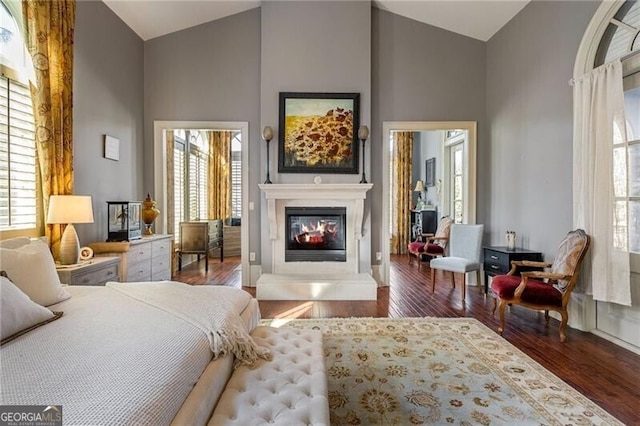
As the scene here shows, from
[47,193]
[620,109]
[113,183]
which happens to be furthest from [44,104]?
[620,109]

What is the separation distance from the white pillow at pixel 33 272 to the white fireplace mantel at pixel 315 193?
108 inches

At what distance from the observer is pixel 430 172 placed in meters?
7.70

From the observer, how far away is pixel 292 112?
15.1 feet

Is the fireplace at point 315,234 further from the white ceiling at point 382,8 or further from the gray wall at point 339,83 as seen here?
the white ceiling at point 382,8

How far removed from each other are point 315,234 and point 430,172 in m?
4.22

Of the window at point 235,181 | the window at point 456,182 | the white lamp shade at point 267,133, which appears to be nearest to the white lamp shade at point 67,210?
the white lamp shade at point 267,133

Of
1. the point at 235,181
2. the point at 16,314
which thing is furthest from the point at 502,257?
the point at 235,181

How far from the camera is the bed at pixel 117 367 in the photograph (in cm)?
98

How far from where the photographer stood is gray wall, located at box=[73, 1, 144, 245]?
11.2 feet

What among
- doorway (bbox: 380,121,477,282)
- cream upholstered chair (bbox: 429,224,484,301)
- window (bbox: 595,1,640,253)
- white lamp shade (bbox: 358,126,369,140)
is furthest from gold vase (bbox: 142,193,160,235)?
window (bbox: 595,1,640,253)

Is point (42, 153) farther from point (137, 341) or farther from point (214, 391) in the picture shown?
point (214, 391)

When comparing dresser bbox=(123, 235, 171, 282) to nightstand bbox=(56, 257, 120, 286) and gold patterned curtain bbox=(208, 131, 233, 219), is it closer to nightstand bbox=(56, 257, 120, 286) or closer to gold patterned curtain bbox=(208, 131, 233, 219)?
nightstand bbox=(56, 257, 120, 286)

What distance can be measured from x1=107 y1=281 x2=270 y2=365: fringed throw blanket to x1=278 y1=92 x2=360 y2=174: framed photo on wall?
278cm

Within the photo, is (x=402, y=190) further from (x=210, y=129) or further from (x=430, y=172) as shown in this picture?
(x=210, y=129)
